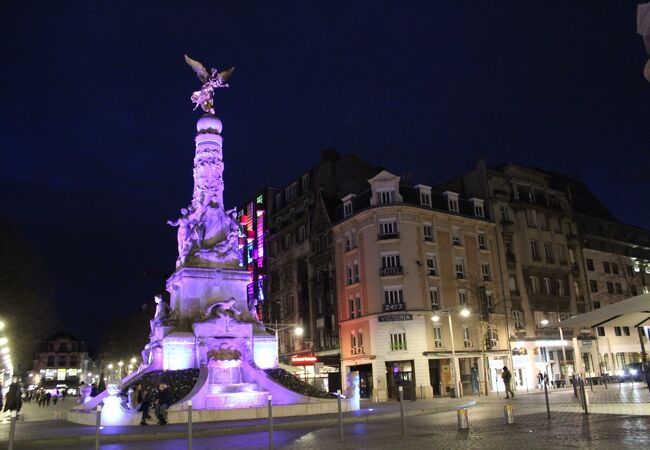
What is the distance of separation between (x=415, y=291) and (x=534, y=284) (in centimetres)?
1488

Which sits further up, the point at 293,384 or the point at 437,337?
the point at 437,337

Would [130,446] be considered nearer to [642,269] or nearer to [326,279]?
[326,279]

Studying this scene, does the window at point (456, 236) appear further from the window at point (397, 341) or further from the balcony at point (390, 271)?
the window at point (397, 341)

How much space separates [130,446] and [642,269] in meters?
66.3

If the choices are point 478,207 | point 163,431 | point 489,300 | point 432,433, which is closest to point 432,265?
point 489,300

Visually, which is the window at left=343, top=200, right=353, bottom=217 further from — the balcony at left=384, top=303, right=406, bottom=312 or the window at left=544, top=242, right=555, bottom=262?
the window at left=544, top=242, right=555, bottom=262

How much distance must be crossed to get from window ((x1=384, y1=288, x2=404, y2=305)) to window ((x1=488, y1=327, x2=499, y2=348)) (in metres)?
9.08

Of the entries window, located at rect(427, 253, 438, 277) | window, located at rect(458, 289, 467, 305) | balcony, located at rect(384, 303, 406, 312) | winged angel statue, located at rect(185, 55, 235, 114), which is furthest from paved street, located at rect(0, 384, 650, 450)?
window, located at rect(458, 289, 467, 305)

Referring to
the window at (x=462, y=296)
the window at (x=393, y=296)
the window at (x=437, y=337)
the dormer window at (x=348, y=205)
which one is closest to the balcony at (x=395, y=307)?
the window at (x=393, y=296)

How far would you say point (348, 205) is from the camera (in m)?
51.9

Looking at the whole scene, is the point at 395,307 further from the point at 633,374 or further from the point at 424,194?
the point at 633,374

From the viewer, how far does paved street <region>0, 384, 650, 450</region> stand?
12383 mm

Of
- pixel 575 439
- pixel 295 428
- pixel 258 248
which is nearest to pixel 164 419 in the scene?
pixel 295 428

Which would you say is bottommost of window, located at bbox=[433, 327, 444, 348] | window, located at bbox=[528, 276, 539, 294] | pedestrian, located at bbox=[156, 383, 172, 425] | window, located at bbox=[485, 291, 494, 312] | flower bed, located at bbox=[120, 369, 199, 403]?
pedestrian, located at bbox=[156, 383, 172, 425]
